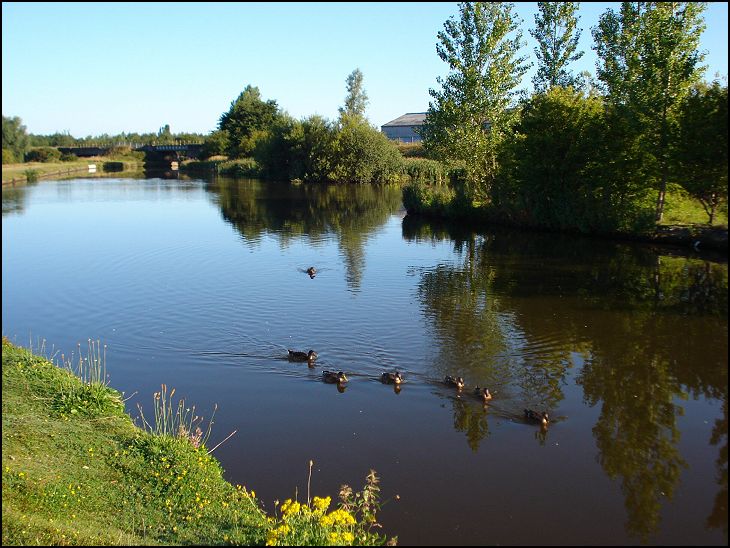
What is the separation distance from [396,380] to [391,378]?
0.47 ft

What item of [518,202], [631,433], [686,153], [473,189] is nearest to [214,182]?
[473,189]

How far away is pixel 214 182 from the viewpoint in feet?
284

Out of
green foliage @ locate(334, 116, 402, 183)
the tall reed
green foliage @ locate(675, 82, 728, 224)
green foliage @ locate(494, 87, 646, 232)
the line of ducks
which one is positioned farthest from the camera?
green foliage @ locate(334, 116, 402, 183)

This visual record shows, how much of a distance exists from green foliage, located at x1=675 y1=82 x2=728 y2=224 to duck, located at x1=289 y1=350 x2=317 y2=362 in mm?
21140

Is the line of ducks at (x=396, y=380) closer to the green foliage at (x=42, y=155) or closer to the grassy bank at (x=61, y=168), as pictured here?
the grassy bank at (x=61, y=168)

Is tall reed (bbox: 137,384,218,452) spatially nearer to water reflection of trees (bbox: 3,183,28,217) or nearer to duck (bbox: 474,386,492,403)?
duck (bbox: 474,386,492,403)

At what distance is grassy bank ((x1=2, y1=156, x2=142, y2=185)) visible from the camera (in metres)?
57.8

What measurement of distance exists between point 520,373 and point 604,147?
23179mm

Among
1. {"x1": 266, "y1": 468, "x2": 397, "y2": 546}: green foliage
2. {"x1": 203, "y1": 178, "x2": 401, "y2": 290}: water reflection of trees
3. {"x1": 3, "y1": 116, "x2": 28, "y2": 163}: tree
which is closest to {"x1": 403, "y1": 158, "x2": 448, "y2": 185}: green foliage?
{"x1": 203, "y1": 178, "x2": 401, "y2": 290}: water reflection of trees

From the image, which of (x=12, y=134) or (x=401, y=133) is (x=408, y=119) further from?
(x=12, y=134)

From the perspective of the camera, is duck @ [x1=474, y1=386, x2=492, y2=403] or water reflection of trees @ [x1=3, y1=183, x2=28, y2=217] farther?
water reflection of trees @ [x1=3, y1=183, x2=28, y2=217]

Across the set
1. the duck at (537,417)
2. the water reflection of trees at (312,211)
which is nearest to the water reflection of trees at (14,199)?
the water reflection of trees at (312,211)

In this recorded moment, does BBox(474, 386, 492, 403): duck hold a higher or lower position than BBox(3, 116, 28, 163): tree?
lower

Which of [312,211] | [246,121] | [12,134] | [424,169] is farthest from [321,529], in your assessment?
[246,121]
